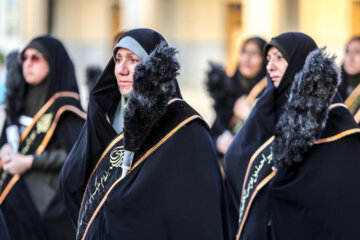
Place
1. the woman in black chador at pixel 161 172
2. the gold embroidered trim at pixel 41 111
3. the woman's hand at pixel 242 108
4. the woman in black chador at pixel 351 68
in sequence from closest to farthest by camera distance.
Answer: the woman in black chador at pixel 161 172
the gold embroidered trim at pixel 41 111
the woman's hand at pixel 242 108
the woman in black chador at pixel 351 68

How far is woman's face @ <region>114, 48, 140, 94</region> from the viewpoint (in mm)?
3828

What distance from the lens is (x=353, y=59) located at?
6938 millimetres

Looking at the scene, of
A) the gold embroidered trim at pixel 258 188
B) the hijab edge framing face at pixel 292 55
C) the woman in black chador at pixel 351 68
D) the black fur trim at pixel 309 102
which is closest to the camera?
the black fur trim at pixel 309 102

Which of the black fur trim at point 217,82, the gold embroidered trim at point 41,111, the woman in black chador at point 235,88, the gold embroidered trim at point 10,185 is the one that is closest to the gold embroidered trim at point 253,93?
the woman in black chador at point 235,88

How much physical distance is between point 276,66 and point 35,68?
6.64 feet

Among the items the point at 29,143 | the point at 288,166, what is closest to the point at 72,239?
the point at 29,143

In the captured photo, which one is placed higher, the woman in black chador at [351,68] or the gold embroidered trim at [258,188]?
the woman in black chador at [351,68]

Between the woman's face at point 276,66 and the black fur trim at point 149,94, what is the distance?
4.08 feet

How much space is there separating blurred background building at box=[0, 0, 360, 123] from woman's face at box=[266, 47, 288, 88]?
11292mm

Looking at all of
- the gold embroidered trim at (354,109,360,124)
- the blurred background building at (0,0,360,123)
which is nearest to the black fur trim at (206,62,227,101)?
the gold embroidered trim at (354,109,360,124)

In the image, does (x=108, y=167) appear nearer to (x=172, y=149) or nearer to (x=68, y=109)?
(x=172, y=149)

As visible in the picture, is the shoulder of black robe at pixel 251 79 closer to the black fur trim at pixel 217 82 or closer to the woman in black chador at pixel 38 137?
the black fur trim at pixel 217 82

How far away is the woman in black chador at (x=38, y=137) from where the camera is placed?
209 inches

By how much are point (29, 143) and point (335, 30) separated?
14089 mm
